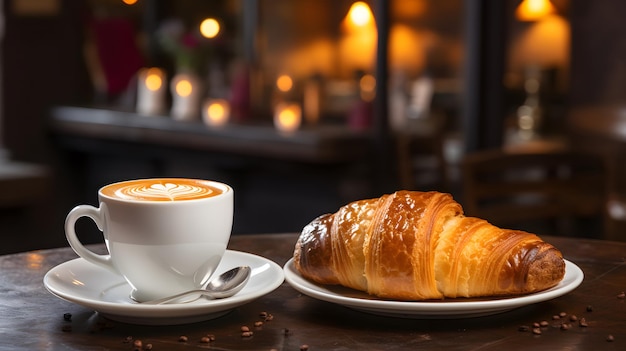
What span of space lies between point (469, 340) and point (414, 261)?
105 mm

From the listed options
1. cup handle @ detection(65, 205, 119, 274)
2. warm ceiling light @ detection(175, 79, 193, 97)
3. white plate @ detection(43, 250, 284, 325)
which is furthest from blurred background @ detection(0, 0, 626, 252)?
cup handle @ detection(65, 205, 119, 274)

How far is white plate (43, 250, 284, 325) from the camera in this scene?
3.28 ft

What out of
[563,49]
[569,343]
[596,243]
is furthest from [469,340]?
[563,49]

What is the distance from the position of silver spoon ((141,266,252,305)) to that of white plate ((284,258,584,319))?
0.05m

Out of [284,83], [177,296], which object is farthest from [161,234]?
[284,83]

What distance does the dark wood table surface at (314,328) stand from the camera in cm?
96

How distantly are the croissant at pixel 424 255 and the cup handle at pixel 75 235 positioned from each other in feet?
0.70

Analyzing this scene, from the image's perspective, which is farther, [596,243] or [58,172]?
[58,172]

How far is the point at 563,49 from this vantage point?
3191 millimetres

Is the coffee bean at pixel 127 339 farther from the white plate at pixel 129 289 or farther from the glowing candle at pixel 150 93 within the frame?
the glowing candle at pixel 150 93

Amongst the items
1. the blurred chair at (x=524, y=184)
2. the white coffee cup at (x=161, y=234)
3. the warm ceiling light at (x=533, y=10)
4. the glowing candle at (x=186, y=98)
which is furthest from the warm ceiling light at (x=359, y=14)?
the white coffee cup at (x=161, y=234)

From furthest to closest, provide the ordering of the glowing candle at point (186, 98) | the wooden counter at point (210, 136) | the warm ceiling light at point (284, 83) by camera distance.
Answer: the glowing candle at point (186, 98) → the warm ceiling light at point (284, 83) → the wooden counter at point (210, 136)

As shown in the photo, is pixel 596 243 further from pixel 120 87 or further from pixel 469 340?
pixel 120 87

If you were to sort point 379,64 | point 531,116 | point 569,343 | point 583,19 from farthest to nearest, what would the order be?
1. point 379,64
2. point 531,116
3. point 583,19
4. point 569,343
